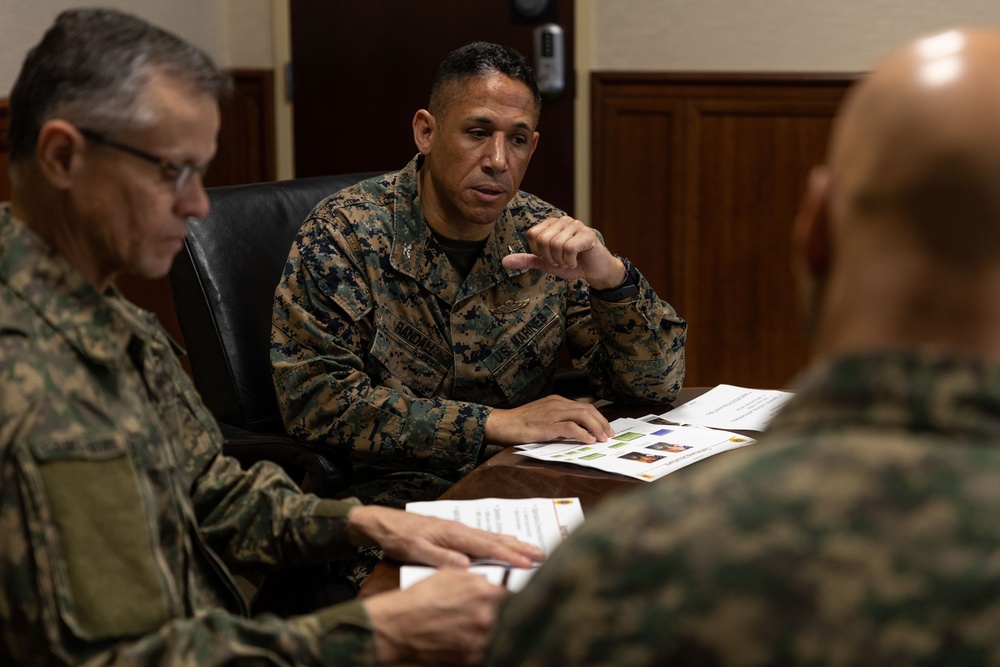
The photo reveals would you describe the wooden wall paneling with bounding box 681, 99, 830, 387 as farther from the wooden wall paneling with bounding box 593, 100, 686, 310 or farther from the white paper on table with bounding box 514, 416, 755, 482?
the white paper on table with bounding box 514, 416, 755, 482

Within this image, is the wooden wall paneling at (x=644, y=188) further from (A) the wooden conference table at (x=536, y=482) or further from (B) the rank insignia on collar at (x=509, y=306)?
(A) the wooden conference table at (x=536, y=482)

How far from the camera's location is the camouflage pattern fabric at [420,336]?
1.91 meters

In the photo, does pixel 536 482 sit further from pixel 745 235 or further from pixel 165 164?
pixel 745 235

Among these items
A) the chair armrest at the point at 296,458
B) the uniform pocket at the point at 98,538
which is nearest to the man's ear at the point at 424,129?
the chair armrest at the point at 296,458

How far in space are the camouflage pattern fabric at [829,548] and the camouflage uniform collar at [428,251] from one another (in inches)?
57.3

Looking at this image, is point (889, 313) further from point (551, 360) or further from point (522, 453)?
point (551, 360)

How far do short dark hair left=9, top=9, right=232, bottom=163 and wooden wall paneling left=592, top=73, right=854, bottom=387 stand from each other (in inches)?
110

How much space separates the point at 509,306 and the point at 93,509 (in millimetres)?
1156

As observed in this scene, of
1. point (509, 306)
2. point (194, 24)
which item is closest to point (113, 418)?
point (509, 306)

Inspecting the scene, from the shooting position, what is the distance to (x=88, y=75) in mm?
1159

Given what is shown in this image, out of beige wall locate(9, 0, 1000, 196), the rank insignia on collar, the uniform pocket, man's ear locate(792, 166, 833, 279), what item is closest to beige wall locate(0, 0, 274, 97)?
beige wall locate(9, 0, 1000, 196)

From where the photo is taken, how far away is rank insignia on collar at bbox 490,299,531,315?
2.14m

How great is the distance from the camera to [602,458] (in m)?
1.68

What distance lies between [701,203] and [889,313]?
3293mm
